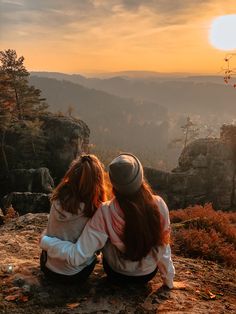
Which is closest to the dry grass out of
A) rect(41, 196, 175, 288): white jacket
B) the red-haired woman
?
rect(41, 196, 175, 288): white jacket

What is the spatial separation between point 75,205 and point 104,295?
1500 mm

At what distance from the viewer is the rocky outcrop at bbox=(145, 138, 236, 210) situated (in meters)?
38.5

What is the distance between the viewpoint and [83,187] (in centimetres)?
566

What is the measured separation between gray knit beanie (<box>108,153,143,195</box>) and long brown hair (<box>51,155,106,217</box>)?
353mm

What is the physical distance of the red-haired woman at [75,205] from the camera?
18.5 ft

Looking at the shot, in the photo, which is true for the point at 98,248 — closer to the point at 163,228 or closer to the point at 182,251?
the point at 163,228

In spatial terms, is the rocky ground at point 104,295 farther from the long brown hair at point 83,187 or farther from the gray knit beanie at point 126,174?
the gray knit beanie at point 126,174

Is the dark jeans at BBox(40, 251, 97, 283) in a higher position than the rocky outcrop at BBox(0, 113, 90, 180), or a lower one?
higher

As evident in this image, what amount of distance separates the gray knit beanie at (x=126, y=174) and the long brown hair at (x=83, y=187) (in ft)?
1.16

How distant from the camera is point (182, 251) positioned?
1007 cm

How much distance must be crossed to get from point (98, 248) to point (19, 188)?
32786mm

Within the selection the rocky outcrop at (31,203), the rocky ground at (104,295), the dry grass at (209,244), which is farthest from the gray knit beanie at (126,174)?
the rocky outcrop at (31,203)

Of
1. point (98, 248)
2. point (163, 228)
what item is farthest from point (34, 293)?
point (163, 228)

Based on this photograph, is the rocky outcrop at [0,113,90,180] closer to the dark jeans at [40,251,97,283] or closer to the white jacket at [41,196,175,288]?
the dark jeans at [40,251,97,283]
